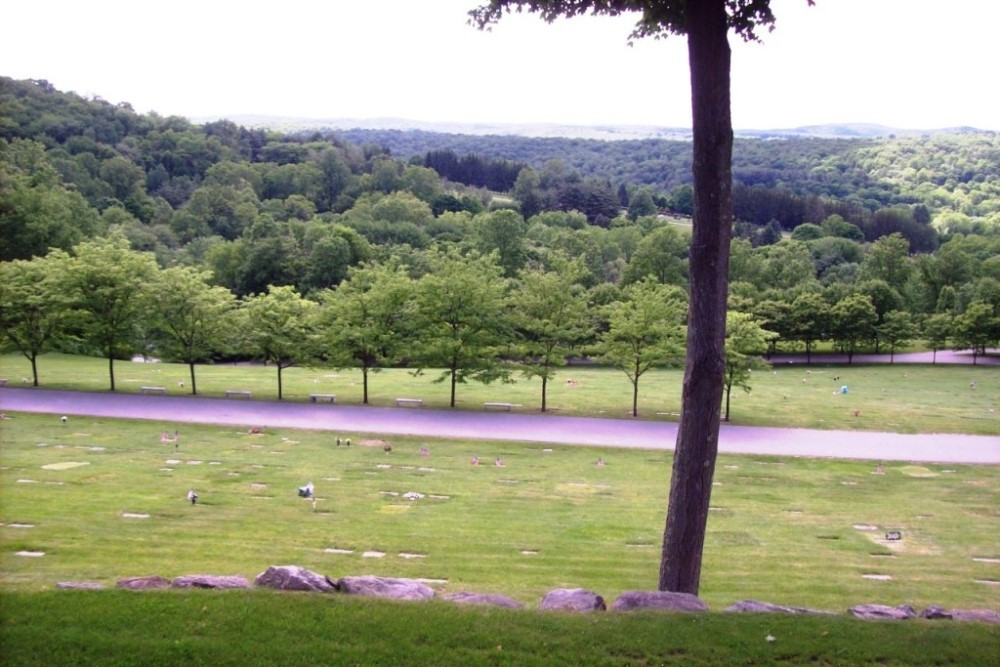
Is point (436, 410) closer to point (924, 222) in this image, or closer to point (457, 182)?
point (924, 222)

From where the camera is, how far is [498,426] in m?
28.2

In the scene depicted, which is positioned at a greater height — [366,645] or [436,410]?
[366,645]

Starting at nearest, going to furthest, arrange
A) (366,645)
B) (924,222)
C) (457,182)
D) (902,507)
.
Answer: (366,645), (902,507), (924,222), (457,182)

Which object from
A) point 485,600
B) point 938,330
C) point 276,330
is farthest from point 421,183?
point 485,600

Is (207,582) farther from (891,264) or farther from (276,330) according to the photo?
(891,264)

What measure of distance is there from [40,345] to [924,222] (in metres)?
119

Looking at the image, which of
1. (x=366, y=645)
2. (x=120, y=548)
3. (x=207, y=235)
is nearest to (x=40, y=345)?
(x=120, y=548)

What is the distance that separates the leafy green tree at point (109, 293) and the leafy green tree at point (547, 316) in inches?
662

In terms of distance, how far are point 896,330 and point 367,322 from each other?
4369 centimetres

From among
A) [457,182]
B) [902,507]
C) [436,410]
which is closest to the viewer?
[902,507]

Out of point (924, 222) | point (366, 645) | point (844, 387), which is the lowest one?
point (844, 387)

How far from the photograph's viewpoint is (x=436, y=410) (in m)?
31.0

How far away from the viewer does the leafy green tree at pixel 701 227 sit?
8094 mm

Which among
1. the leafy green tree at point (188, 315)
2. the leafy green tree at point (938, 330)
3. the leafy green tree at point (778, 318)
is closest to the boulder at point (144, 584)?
the leafy green tree at point (188, 315)
